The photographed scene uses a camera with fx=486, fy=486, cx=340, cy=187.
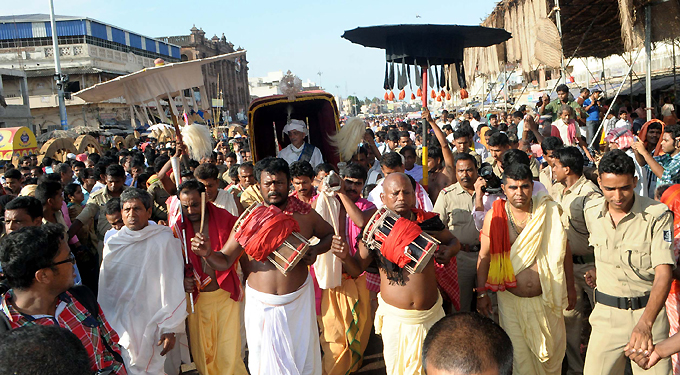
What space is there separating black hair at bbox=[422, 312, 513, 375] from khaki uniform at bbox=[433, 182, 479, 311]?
288 cm

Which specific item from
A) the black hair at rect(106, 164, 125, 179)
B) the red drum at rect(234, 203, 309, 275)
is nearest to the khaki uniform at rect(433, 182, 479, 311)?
the red drum at rect(234, 203, 309, 275)

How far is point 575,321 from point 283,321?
250 cm

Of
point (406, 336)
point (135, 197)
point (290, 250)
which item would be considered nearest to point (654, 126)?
point (406, 336)

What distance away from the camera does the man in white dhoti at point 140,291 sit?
11.9 ft

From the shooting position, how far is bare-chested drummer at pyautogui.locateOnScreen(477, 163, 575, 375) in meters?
3.62

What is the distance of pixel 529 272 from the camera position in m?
3.69

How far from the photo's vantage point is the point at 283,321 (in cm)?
361

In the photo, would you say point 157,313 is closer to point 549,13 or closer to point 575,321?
point 575,321

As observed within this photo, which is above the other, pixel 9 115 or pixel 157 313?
pixel 9 115

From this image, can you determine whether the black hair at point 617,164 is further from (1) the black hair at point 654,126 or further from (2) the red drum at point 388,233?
(1) the black hair at point 654,126

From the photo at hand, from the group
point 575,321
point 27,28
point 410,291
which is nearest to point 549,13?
point 575,321

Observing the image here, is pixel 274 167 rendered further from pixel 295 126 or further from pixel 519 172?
pixel 295 126

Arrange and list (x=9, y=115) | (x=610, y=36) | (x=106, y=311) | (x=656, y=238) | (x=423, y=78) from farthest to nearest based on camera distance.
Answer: (x=9, y=115), (x=610, y=36), (x=423, y=78), (x=106, y=311), (x=656, y=238)

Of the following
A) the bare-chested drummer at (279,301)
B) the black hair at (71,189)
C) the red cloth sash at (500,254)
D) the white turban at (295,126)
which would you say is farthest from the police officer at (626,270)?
the black hair at (71,189)
